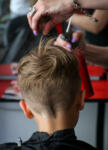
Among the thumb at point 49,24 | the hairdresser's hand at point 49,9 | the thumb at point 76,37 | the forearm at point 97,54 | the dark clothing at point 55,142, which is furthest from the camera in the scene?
the forearm at point 97,54

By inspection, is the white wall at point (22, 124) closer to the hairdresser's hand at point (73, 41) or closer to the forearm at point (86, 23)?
the hairdresser's hand at point (73, 41)

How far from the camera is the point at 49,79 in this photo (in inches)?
35.6

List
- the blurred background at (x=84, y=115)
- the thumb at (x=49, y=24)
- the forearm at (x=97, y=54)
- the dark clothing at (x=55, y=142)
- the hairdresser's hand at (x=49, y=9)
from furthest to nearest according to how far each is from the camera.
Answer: the blurred background at (x=84, y=115)
the forearm at (x=97, y=54)
the thumb at (x=49, y=24)
the hairdresser's hand at (x=49, y=9)
the dark clothing at (x=55, y=142)

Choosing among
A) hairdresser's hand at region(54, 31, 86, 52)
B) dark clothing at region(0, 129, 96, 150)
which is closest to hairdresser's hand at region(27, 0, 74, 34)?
hairdresser's hand at region(54, 31, 86, 52)

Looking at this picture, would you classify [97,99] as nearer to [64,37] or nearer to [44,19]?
[64,37]

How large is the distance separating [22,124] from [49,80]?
35.5 inches

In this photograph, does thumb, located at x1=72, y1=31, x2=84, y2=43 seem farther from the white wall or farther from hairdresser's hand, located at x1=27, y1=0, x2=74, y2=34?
the white wall

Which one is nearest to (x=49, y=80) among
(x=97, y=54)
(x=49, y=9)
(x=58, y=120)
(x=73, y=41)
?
(x=58, y=120)

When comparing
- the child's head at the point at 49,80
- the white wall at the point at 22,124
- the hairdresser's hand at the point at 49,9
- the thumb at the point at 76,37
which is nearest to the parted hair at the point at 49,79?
the child's head at the point at 49,80

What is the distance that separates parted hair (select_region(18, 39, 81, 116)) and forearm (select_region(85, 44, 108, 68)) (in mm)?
534

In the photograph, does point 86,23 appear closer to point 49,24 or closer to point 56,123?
point 49,24

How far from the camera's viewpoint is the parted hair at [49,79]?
0.91 m

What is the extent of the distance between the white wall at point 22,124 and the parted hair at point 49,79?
73cm

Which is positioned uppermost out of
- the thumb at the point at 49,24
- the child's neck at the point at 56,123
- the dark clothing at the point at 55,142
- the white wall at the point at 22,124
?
the thumb at the point at 49,24
